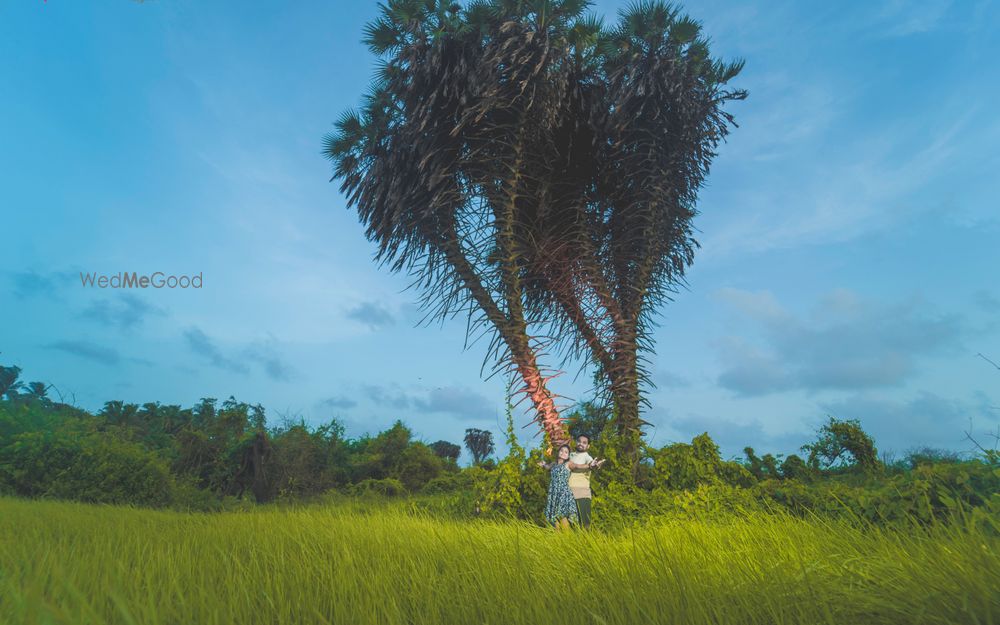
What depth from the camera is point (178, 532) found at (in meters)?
7.01

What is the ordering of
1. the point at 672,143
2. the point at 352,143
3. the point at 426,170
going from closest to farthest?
the point at 426,170 → the point at 672,143 → the point at 352,143

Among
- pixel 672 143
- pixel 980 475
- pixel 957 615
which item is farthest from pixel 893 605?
pixel 672 143

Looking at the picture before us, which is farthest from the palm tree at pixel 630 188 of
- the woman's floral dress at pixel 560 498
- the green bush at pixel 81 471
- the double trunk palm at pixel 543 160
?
the green bush at pixel 81 471

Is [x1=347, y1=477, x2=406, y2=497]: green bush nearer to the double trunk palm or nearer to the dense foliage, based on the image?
the dense foliage

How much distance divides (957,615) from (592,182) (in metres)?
11.3

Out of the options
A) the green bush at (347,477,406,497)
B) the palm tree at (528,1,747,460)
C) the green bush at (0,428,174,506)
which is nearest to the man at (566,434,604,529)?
the palm tree at (528,1,747,460)

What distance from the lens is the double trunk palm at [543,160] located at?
1032cm

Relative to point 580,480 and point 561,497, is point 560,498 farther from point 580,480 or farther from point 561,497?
point 580,480

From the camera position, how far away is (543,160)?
11688mm

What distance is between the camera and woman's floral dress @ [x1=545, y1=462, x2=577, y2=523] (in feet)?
27.6

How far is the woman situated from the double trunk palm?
919 mm

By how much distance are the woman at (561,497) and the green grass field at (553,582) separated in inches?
96.0

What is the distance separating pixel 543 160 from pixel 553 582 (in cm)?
948

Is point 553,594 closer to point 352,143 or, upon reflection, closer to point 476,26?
point 476,26
